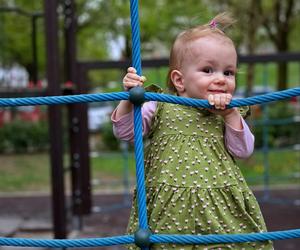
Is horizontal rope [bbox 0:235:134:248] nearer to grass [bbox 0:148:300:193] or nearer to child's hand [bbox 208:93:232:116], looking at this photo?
child's hand [bbox 208:93:232:116]

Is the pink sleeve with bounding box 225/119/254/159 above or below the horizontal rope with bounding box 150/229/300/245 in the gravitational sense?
above

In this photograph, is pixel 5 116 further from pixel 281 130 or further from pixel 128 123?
pixel 128 123

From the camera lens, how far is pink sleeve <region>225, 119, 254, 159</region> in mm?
1719

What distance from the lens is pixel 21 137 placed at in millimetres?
10234

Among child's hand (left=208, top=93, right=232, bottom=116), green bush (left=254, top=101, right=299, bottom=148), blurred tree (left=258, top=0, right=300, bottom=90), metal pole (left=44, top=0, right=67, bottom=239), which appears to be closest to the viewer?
child's hand (left=208, top=93, right=232, bottom=116)

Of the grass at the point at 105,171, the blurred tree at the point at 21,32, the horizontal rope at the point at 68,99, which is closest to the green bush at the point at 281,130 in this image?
the grass at the point at 105,171

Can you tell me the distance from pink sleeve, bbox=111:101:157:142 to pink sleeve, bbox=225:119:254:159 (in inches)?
9.7

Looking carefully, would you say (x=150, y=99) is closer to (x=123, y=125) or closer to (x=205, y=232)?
(x=123, y=125)

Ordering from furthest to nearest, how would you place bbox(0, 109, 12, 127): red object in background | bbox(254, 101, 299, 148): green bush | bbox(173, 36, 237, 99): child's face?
bbox(0, 109, 12, 127): red object in background < bbox(254, 101, 299, 148): green bush < bbox(173, 36, 237, 99): child's face

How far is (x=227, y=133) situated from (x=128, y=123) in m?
0.30

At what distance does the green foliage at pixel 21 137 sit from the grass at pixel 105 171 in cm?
33

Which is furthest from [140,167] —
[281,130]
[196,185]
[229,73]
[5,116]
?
[5,116]

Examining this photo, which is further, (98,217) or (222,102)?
(98,217)

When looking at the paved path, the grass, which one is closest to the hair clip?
the paved path
